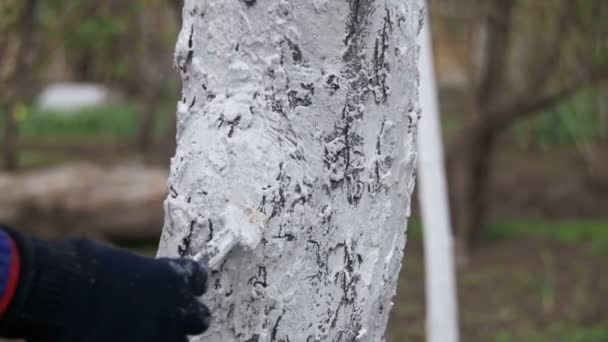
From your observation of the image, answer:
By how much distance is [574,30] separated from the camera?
23.4 feet

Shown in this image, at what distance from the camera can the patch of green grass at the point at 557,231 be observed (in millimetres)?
8695

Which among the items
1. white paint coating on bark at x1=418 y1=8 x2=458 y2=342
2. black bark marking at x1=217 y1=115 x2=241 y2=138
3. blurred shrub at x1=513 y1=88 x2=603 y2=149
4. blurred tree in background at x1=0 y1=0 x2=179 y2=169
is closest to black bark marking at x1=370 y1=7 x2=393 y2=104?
black bark marking at x1=217 y1=115 x2=241 y2=138

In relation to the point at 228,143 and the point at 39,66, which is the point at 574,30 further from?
the point at 228,143

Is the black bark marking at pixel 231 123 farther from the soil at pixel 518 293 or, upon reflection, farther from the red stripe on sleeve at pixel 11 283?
the soil at pixel 518 293

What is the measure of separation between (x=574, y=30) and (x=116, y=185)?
13.0ft

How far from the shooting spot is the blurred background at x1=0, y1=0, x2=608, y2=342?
6289 mm

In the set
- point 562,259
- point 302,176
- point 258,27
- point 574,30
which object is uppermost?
point 574,30

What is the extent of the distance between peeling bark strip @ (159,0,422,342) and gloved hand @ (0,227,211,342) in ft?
0.41

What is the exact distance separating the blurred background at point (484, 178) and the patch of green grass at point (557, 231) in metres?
0.02

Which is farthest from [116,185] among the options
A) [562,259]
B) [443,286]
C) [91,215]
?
[443,286]

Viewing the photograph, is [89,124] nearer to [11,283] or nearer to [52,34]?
[52,34]

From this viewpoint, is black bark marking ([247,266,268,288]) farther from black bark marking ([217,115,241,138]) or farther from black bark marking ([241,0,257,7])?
black bark marking ([241,0,257,7])

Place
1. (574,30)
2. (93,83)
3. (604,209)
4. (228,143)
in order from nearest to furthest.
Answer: (228,143) < (574,30) < (604,209) < (93,83)

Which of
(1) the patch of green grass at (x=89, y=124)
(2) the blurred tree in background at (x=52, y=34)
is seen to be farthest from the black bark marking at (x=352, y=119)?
(1) the patch of green grass at (x=89, y=124)
